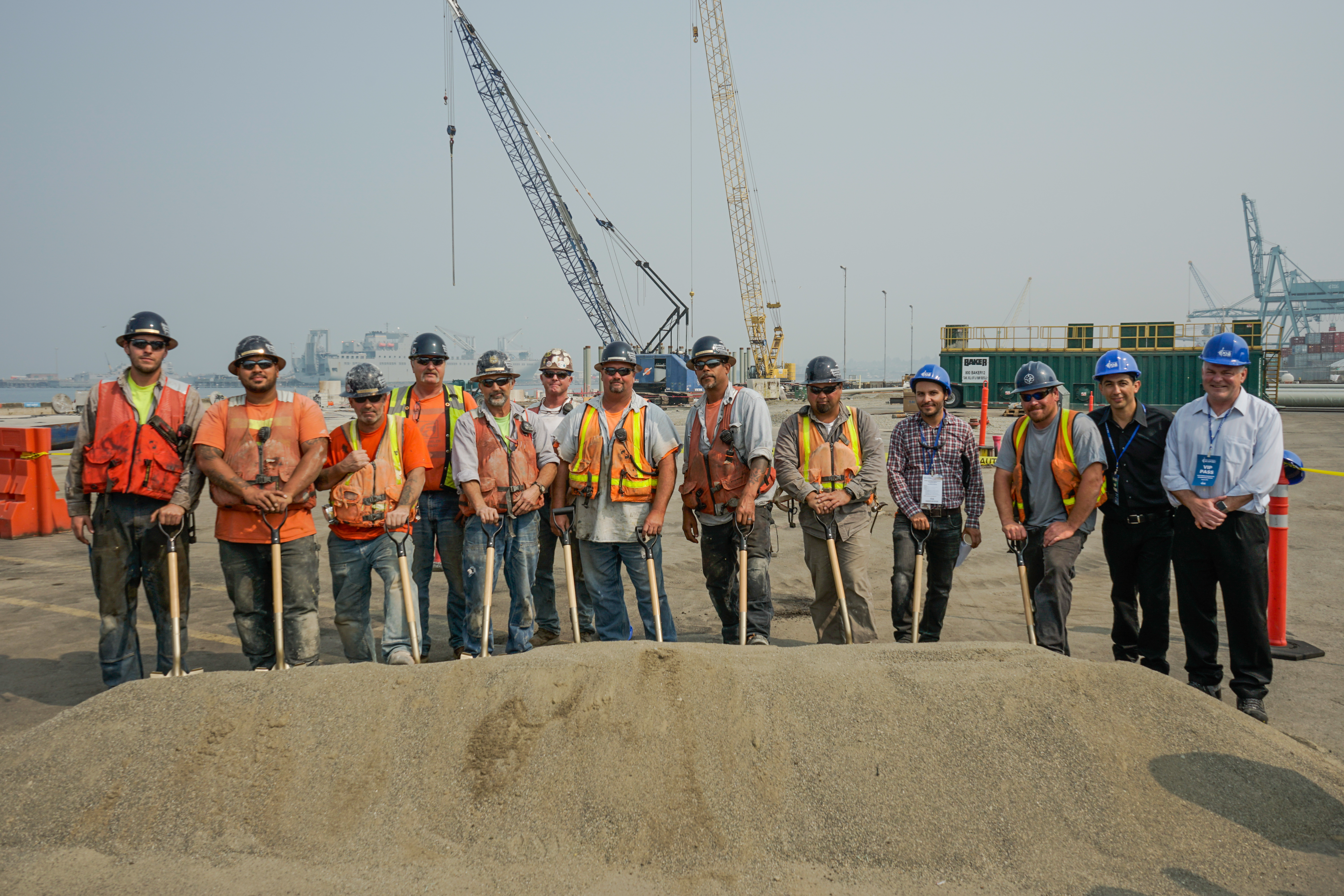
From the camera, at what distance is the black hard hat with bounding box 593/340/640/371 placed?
17.1 ft

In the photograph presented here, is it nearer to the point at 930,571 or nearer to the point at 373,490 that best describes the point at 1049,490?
the point at 930,571

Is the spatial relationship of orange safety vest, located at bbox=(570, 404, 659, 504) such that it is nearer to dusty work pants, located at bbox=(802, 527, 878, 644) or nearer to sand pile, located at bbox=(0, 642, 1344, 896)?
dusty work pants, located at bbox=(802, 527, 878, 644)

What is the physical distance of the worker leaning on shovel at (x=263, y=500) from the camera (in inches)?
184

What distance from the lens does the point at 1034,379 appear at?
16.6 ft

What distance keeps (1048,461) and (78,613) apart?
25.9 feet

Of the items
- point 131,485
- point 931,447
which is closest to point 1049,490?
point 931,447

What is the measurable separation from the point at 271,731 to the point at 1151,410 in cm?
520

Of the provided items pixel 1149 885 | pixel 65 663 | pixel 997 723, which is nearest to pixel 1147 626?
pixel 997 723

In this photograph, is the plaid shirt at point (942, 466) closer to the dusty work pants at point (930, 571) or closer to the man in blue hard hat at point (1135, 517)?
the dusty work pants at point (930, 571)

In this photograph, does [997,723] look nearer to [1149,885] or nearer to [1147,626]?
[1149,885]

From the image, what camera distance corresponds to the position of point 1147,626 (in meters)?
4.84

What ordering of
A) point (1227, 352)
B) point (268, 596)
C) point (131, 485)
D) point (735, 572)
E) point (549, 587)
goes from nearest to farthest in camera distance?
1. point (1227, 352)
2. point (131, 485)
3. point (268, 596)
4. point (735, 572)
5. point (549, 587)

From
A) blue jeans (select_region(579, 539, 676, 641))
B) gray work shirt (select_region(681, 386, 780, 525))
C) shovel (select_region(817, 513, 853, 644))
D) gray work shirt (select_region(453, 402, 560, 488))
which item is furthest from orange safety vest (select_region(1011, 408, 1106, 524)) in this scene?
gray work shirt (select_region(453, 402, 560, 488))

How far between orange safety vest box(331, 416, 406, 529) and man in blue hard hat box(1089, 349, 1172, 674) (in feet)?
14.0
